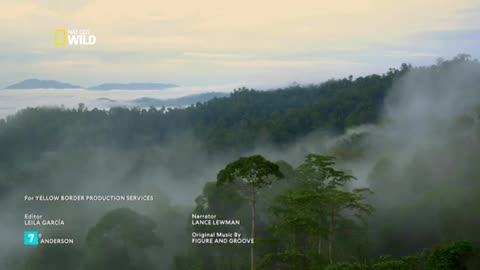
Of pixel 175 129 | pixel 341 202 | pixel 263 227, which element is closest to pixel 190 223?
pixel 263 227

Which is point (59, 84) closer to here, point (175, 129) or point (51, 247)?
point (51, 247)

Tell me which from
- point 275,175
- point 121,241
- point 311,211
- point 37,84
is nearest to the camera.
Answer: point 275,175

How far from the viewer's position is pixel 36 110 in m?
94.6

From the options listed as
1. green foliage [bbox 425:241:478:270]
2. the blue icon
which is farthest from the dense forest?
the blue icon

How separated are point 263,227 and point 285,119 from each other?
5650 centimetres

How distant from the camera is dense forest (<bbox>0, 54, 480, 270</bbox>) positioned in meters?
24.2

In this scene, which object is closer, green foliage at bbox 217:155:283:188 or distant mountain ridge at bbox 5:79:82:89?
green foliage at bbox 217:155:283:188

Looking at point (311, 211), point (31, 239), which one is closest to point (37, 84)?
point (31, 239)

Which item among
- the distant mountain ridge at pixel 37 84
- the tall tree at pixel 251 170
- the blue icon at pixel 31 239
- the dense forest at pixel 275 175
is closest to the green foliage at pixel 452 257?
the dense forest at pixel 275 175

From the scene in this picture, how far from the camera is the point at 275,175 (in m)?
21.4

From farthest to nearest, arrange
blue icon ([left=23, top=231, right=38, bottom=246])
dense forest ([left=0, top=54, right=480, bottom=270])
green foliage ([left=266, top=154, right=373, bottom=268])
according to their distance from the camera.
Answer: blue icon ([left=23, top=231, right=38, bottom=246])
dense forest ([left=0, top=54, right=480, bottom=270])
green foliage ([left=266, top=154, right=373, bottom=268])

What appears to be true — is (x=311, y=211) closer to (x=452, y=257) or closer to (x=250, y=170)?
(x=250, y=170)

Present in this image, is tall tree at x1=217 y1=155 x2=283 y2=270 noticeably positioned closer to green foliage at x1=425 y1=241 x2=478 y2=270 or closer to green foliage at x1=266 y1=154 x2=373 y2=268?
green foliage at x1=266 y1=154 x2=373 y2=268

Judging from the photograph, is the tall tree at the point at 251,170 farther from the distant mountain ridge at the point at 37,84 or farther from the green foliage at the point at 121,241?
the distant mountain ridge at the point at 37,84
